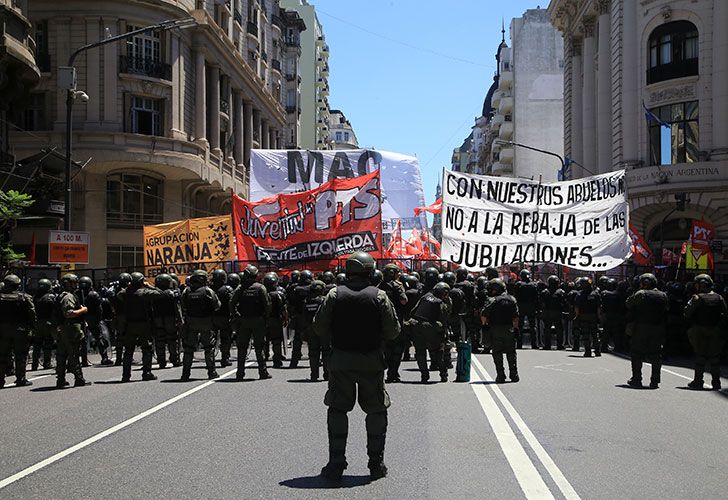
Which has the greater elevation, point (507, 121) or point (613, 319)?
point (507, 121)

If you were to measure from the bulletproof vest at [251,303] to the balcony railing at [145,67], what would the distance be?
1043 inches

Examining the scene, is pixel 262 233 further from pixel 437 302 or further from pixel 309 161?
pixel 437 302

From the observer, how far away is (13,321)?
1457cm

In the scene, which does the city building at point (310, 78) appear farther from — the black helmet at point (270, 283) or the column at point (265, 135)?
the black helmet at point (270, 283)

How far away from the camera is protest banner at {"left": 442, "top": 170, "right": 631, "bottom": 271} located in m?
21.1

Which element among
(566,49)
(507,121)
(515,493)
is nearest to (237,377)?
(515,493)

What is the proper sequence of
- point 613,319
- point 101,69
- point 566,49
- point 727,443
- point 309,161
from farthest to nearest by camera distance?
point 566,49
point 101,69
point 309,161
point 613,319
point 727,443

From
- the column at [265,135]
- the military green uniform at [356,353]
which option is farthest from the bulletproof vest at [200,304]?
the column at [265,135]

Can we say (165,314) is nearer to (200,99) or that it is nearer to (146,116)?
(146,116)

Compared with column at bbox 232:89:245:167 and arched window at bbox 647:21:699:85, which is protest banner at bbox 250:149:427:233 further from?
column at bbox 232:89:245:167

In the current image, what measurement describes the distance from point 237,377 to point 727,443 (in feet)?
26.2

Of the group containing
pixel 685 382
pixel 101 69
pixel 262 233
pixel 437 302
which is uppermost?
pixel 101 69

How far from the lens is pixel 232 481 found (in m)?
7.21

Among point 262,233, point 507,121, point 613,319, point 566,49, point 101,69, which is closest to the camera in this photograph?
point 613,319
